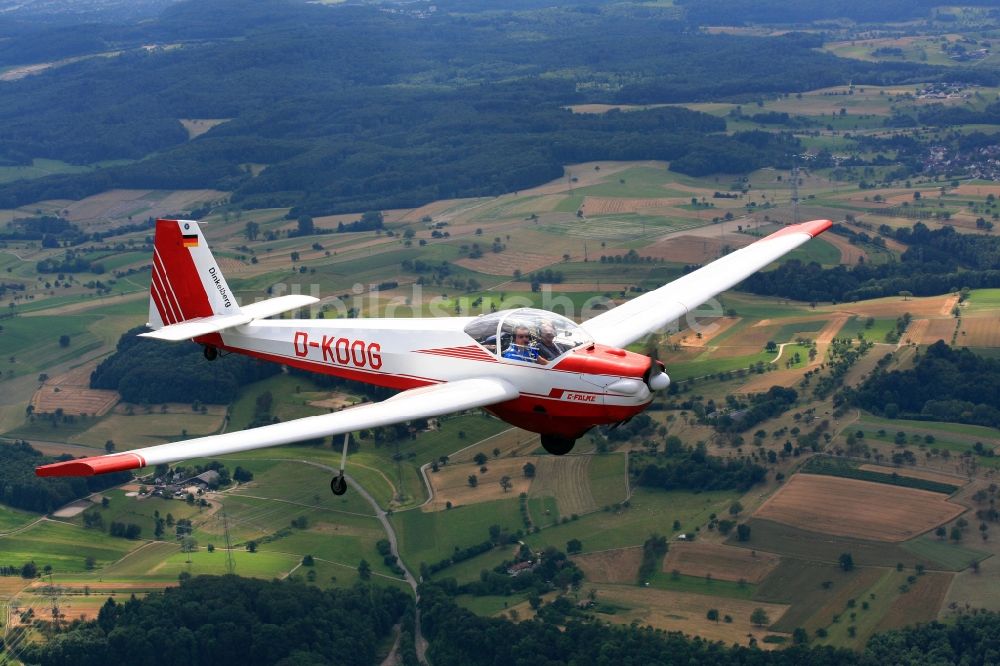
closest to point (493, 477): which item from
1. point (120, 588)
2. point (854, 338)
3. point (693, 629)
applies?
point (693, 629)

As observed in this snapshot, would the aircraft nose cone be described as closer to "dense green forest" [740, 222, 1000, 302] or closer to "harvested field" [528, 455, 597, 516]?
"harvested field" [528, 455, 597, 516]

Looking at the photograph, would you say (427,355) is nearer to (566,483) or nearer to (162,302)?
(162,302)

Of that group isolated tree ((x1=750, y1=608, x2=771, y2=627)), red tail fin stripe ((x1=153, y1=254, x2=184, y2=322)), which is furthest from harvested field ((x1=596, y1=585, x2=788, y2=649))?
red tail fin stripe ((x1=153, y1=254, x2=184, y2=322))

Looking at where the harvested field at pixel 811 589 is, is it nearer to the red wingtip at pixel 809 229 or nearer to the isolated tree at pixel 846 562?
the isolated tree at pixel 846 562

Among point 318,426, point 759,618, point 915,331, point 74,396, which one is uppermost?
point 318,426

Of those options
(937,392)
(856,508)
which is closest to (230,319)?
(856,508)
